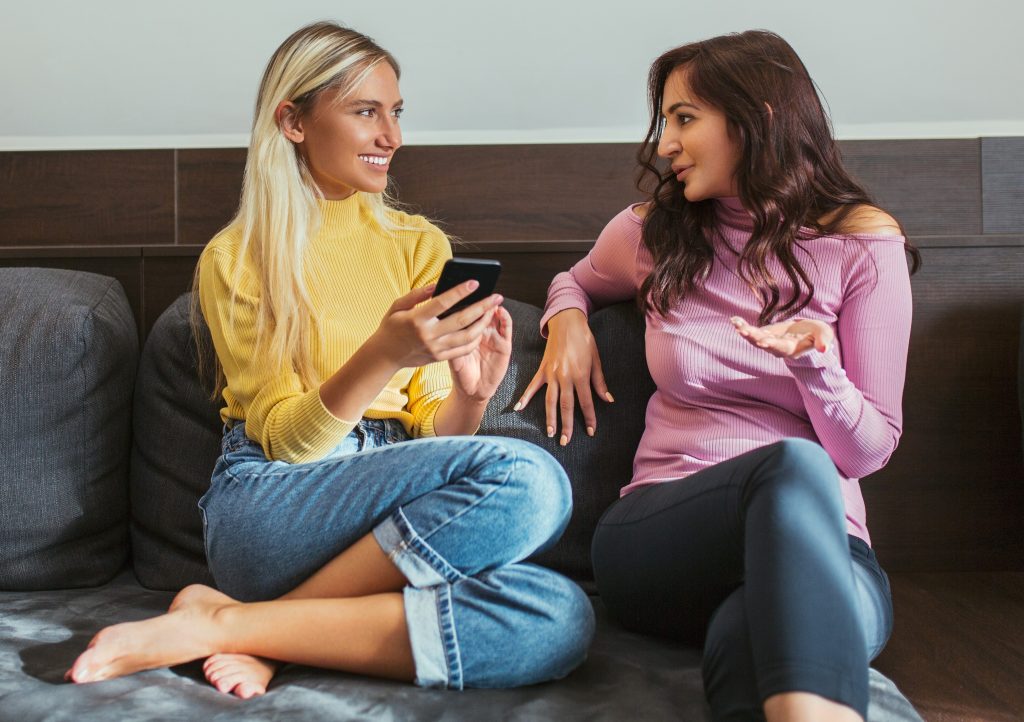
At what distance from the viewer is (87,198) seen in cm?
182

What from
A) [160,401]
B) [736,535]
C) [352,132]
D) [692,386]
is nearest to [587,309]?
[692,386]

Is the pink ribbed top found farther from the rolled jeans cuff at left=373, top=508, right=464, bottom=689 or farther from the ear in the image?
the ear

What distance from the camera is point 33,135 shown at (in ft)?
6.15

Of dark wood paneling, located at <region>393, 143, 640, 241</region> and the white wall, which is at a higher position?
the white wall

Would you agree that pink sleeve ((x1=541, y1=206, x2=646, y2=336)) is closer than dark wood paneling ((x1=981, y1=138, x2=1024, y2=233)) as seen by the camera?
Yes

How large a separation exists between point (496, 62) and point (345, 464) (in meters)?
0.92

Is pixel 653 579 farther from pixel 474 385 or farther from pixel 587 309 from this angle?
pixel 587 309

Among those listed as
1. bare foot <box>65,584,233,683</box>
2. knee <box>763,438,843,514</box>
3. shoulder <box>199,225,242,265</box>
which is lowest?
bare foot <box>65,584,233,683</box>

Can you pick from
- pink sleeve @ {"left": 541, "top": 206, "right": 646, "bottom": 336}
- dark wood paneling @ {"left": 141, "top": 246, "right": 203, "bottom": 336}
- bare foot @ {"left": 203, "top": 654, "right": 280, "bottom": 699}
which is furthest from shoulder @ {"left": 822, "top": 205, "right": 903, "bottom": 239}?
dark wood paneling @ {"left": 141, "top": 246, "right": 203, "bottom": 336}

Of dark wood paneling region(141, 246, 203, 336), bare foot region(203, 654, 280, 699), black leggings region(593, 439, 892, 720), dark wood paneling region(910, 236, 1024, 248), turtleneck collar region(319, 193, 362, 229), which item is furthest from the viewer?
dark wood paneling region(141, 246, 203, 336)

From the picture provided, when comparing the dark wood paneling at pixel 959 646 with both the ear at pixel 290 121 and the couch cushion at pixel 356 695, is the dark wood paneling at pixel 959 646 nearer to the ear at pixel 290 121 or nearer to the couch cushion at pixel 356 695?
the couch cushion at pixel 356 695

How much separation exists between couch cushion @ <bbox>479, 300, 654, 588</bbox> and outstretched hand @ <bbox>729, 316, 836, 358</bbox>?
36 centimetres

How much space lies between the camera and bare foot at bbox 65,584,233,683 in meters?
1.04

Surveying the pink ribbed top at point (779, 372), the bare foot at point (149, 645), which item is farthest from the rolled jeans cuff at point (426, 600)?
the pink ribbed top at point (779, 372)
